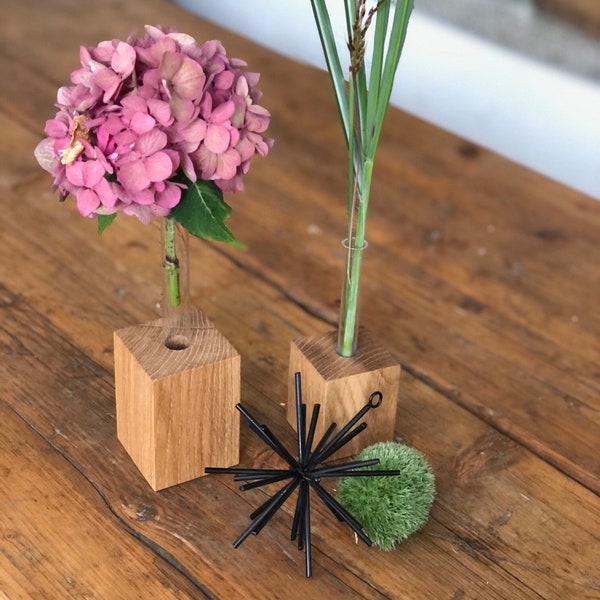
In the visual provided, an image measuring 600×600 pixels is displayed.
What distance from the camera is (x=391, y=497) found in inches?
33.9

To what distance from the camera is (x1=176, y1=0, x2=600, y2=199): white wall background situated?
6.13ft

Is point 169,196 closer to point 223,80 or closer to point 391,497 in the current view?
point 223,80

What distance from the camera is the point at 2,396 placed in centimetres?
104

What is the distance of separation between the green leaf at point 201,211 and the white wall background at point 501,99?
1.20m

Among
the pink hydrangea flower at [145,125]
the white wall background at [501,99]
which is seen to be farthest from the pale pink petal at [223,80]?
the white wall background at [501,99]

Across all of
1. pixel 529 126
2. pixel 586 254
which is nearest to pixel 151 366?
pixel 586 254

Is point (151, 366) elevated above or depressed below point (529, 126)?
above

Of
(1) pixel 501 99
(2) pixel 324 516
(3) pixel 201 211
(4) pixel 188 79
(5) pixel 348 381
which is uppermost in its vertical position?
(4) pixel 188 79

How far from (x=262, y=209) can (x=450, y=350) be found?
38 cm

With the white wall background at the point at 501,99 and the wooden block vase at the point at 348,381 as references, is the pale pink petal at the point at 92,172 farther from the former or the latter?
the white wall background at the point at 501,99

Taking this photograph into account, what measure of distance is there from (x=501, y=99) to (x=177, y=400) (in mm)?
1270

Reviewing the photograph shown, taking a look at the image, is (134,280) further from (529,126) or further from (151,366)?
(529,126)

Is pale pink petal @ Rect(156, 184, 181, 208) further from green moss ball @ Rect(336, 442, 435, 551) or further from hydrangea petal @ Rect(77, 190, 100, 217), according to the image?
green moss ball @ Rect(336, 442, 435, 551)

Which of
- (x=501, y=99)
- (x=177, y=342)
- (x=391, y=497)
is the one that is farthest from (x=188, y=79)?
(x=501, y=99)
